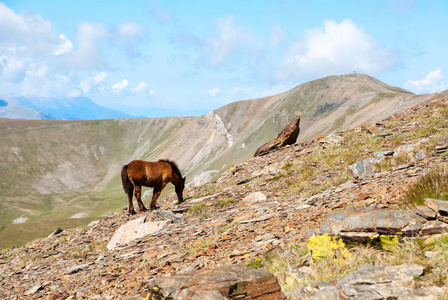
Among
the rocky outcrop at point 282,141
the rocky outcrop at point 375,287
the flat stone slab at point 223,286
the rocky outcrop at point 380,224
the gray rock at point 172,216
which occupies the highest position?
the rocky outcrop at point 282,141

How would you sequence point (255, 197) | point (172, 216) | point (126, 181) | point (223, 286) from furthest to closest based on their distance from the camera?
point (126, 181), point (255, 197), point (172, 216), point (223, 286)

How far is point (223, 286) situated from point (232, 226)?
19.9 feet

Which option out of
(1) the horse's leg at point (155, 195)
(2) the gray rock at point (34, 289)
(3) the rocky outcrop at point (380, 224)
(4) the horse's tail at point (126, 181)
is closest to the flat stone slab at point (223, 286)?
(3) the rocky outcrop at point (380, 224)

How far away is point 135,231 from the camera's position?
49.7ft

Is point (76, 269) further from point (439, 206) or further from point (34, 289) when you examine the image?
point (439, 206)

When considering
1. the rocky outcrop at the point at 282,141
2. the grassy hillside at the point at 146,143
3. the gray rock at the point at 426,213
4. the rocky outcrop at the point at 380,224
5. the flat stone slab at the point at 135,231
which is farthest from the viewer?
the grassy hillside at the point at 146,143

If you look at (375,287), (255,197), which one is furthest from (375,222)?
(255,197)

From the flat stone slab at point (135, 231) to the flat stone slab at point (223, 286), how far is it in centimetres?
904

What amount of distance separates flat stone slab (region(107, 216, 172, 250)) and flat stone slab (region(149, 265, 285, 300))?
904 cm

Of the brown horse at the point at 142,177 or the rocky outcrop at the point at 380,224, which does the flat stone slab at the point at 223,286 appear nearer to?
the rocky outcrop at the point at 380,224

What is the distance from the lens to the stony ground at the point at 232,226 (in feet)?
29.3

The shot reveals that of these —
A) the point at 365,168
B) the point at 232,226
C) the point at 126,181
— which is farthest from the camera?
the point at 126,181

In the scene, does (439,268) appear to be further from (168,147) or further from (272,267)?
(168,147)

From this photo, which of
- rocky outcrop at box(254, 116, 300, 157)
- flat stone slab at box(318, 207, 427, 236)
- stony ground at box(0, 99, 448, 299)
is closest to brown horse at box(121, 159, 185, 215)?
stony ground at box(0, 99, 448, 299)
